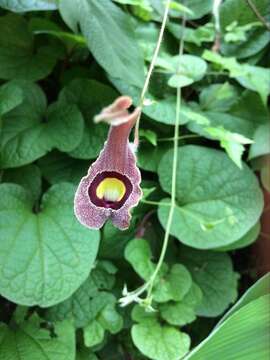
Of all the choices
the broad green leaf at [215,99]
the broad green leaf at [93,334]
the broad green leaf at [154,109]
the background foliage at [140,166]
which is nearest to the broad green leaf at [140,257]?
the background foliage at [140,166]

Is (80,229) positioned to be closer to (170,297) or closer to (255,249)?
(170,297)

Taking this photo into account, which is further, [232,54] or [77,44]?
[232,54]

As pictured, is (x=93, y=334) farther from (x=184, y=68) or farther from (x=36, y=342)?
(x=184, y=68)

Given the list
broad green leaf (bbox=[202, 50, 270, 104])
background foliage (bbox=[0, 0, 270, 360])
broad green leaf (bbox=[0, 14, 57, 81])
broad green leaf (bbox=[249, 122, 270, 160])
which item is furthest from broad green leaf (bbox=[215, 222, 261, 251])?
broad green leaf (bbox=[0, 14, 57, 81])

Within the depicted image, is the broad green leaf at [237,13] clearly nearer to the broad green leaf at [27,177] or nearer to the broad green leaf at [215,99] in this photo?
the broad green leaf at [215,99]

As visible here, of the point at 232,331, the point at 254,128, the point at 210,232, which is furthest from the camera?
the point at 254,128

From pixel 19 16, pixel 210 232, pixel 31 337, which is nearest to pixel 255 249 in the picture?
pixel 210 232

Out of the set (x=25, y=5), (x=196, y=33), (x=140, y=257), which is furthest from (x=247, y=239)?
(x=25, y=5)
